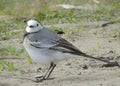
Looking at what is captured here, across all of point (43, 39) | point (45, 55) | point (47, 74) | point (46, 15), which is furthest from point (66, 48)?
point (46, 15)

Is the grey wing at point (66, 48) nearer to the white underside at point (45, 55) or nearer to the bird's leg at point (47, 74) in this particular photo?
the white underside at point (45, 55)

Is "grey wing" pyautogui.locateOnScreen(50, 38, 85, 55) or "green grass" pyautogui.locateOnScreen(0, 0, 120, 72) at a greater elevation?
"grey wing" pyautogui.locateOnScreen(50, 38, 85, 55)

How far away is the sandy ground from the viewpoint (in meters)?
8.19

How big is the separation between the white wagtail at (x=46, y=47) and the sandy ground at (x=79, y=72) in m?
0.25

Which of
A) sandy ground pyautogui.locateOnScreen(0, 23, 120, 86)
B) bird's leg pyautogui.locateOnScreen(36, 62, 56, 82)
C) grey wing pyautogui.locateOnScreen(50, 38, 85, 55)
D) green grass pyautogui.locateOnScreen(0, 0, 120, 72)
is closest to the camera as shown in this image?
sandy ground pyautogui.locateOnScreen(0, 23, 120, 86)

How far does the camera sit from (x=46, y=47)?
8.62 meters

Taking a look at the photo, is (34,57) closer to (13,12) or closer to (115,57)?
(115,57)

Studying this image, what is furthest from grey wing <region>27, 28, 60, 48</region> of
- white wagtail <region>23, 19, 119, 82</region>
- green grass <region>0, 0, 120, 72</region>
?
green grass <region>0, 0, 120, 72</region>

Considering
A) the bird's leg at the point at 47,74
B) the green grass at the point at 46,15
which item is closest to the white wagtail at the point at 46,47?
the bird's leg at the point at 47,74

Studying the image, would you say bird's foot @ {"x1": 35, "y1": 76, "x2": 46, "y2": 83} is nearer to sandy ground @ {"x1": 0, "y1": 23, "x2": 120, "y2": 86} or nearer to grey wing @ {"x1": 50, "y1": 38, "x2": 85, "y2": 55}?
sandy ground @ {"x1": 0, "y1": 23, "x2": 120, "y2": 86}

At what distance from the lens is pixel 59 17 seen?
1357cm

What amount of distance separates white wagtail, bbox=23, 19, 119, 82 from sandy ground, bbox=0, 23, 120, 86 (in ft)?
0.81

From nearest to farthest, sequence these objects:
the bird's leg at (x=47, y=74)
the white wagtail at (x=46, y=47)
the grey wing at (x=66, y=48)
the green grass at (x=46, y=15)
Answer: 1. the grey wing at (x=66, y=48)
2. the white wagtail at (x=46, y=47)
3. the bird's leg at (x=47, y=74)
4. the green grass at (x=46, y=15)

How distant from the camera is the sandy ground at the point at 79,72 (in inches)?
322
